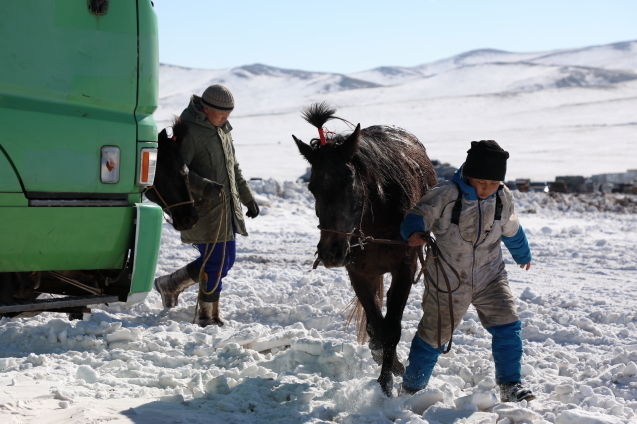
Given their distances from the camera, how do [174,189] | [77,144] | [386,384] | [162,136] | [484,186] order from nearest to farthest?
[77,144], [484,186], [386,384], [174,189], [162,136]

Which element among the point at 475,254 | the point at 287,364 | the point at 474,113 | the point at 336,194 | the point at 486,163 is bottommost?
the point at 287,364

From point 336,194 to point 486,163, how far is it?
2.91 feet

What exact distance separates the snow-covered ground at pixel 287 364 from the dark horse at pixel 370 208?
373 millimetres

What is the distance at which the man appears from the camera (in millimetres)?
5910

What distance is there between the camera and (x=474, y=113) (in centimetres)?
9206

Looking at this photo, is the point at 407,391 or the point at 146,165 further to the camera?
the point at 407,391

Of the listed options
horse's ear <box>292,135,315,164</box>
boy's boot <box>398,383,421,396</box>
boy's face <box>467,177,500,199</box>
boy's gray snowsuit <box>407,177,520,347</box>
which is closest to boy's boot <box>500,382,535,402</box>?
boy's gray snowsuit <box>407,177,520,347</box>

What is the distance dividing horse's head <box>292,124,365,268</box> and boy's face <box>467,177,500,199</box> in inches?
26.4

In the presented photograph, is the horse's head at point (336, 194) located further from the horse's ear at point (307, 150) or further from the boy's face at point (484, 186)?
the boy's face at point (484, 186)

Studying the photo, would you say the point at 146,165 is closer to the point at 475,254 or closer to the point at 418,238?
the point at 418,238

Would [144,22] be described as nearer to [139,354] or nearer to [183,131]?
[183,131]

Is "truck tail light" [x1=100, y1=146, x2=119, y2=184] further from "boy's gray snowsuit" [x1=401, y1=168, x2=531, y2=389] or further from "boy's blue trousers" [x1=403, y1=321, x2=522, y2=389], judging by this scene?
"boy's blue trousers" [x1=403, y1=321, x2=522, y2=389]

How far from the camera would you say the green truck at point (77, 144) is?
3426 mm

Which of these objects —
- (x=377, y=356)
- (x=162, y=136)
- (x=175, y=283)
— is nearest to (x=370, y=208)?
(x=377, y=356)
